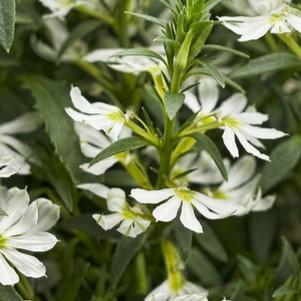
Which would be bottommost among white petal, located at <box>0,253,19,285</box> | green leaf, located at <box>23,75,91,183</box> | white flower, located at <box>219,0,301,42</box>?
green leaf, located at <box>23,75,91,183</box>

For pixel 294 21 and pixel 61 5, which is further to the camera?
pixel 61 5

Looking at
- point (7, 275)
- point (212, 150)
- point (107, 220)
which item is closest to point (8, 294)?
point (7, 275)

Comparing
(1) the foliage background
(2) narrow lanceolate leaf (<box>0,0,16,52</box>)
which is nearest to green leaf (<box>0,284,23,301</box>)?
(1) the foliage background

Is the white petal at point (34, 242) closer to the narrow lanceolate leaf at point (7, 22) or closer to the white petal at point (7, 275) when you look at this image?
the white petal at point (7, 275)

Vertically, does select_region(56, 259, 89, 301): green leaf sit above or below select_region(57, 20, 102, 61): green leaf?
below

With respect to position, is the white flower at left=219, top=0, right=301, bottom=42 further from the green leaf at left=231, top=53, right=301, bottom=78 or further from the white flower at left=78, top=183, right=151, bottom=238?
the white flower at left=78, top=183, right=151, bottom=238

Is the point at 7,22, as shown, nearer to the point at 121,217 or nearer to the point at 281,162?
the point at 121,217

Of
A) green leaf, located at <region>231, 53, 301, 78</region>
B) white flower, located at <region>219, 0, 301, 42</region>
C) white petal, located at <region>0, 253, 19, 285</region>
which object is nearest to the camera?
white petal, located at <region>0, 253, 19, 285</region>
